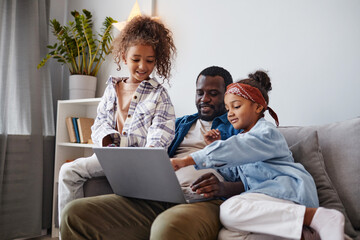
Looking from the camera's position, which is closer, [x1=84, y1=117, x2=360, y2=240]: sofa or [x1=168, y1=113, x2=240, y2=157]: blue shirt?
[x1=84, y1=117, x2=360, y2=240]: sofa

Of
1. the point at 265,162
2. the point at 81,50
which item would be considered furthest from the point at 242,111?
the point at 81,50

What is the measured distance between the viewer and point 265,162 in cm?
125

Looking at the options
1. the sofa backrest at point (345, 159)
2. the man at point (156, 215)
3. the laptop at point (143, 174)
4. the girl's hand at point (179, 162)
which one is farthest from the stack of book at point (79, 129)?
the sofa backrest at point (345, 159)

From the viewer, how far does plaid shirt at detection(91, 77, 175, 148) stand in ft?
4.98

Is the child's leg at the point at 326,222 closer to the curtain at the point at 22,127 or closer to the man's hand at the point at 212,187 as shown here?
the man's hand at the point at 212,187

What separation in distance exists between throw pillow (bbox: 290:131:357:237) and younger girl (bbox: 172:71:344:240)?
0.32ft

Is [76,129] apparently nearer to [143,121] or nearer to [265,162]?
[143,121]

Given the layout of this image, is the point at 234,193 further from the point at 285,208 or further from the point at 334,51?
the point at 334,51

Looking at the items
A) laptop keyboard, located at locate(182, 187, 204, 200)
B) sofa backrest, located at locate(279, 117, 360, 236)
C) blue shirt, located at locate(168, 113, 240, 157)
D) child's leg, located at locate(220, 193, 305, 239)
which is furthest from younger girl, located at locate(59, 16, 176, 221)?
sofa backrest, located at locate(279, 117, 360, 236)

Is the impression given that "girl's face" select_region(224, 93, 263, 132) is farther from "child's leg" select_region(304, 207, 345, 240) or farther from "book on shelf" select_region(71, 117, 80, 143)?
"book on shelf" select_region(71, 117, 80, 143)

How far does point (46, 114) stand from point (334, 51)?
7.22 feet

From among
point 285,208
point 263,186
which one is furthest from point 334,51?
point 285,208

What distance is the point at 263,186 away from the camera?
1193mm

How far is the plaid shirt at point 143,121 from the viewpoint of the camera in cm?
152
